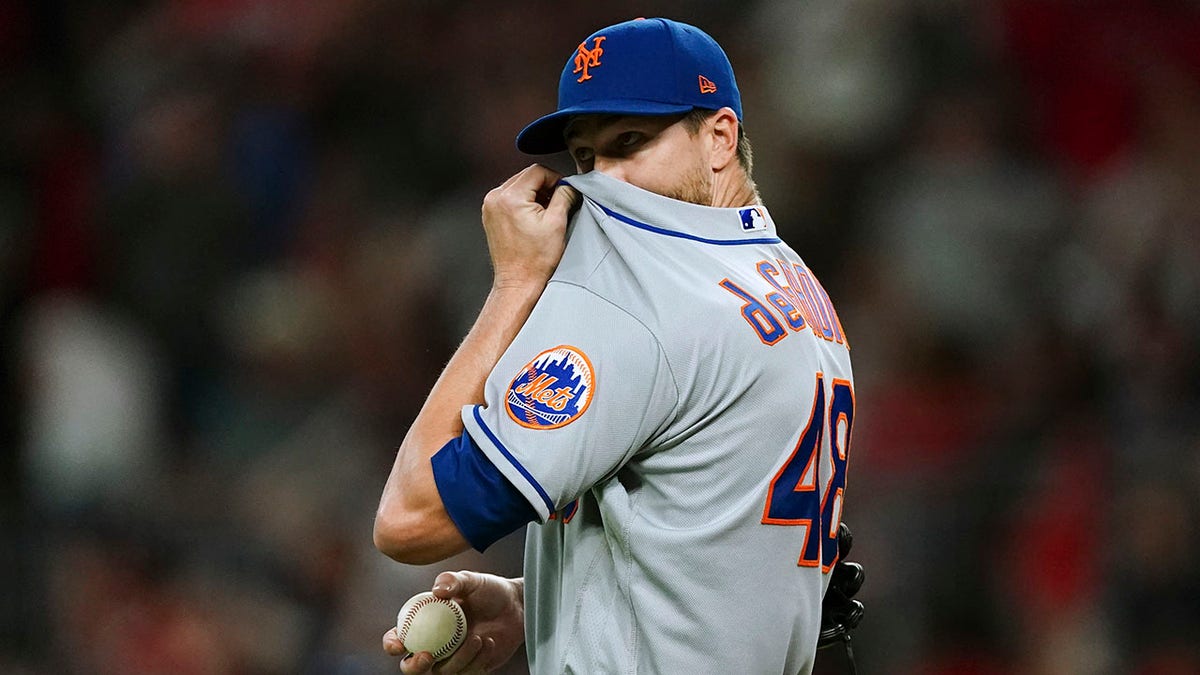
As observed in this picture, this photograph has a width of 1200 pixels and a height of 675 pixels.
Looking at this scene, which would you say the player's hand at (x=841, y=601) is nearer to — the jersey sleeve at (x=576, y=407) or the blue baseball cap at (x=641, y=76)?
the jersey sleeve at (x=576, y=407)

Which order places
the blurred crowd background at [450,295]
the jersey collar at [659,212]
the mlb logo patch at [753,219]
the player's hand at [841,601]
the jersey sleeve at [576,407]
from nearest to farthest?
1. the jersey sleeve at [576,407]
2. the jersey collar at [659,212]
3. the mlb logo patch at [753,219]
4. the player's hand at [841,601]
5. the blurred crowd background at [450,295]

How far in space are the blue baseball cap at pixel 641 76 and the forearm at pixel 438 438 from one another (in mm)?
349

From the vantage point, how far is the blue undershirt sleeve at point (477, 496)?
7.09 ft

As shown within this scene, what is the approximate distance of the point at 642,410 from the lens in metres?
2.17

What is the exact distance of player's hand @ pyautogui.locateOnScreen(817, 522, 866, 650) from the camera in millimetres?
2748

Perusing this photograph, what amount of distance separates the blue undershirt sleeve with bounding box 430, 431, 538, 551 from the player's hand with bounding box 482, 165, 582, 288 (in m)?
0.35

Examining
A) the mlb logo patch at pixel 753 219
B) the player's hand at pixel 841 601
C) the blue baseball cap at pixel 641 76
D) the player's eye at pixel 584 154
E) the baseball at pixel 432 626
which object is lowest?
the player's hand at pixel 841 601

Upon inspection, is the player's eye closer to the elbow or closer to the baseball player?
the baseball player

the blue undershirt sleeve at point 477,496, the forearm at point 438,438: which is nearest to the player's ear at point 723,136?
the forearm at point 438,438

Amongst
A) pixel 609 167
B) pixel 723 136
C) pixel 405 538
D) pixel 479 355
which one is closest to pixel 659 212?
pixel 609 167

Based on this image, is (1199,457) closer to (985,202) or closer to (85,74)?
(985,202)

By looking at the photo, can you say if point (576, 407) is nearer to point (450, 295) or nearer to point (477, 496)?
point (477, 496)

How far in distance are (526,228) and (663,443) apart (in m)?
0.48

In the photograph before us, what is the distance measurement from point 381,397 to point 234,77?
1.84 m
